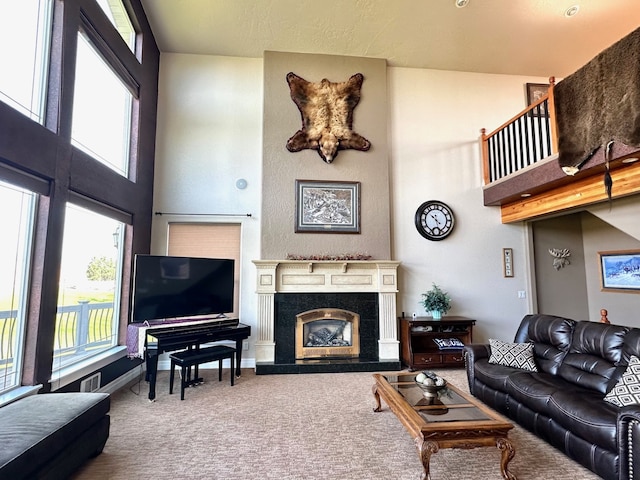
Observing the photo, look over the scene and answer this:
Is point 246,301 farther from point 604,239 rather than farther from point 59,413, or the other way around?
point 604,239

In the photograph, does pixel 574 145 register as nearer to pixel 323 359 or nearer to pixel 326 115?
pixel 326 115

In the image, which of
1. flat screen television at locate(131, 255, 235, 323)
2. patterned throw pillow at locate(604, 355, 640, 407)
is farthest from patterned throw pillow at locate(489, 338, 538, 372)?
flat screen television at locate(131, 255, 235, 323)

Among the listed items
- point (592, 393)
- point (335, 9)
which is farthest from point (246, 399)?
point (335, 9)

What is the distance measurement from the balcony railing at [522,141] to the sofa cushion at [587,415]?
2915 mm

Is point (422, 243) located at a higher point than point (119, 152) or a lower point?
lower

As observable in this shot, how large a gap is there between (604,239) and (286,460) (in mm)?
6100

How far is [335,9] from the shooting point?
15.2 ft

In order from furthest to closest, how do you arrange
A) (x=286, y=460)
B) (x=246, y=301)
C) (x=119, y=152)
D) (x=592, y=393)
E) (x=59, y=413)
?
(x=246, y=301) < (x=119, y=152) < (x=592, y=393) < (x=286, y=460) < (x=59, y=413)

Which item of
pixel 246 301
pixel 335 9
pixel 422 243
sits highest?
pixel 335 9

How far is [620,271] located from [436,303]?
3.08 m

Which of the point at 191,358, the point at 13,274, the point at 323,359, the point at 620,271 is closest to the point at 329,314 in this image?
the point at 323,359

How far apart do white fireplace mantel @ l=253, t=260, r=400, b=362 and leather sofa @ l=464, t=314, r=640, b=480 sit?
5.14ft

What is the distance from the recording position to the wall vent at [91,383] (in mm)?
3316

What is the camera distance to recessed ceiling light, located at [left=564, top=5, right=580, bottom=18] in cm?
466
